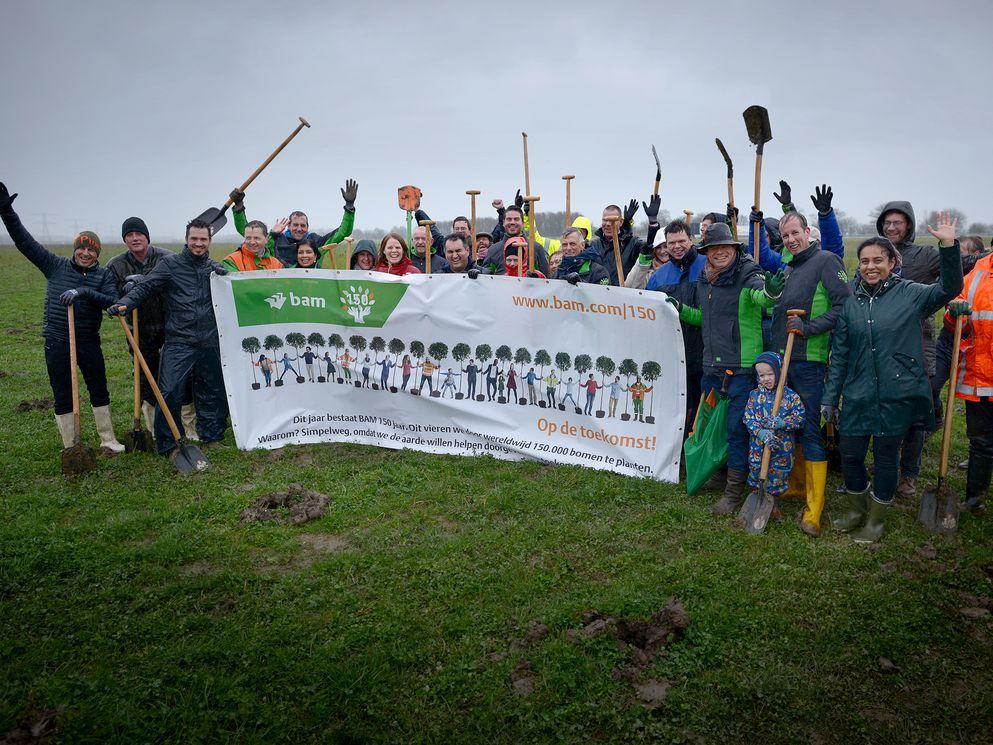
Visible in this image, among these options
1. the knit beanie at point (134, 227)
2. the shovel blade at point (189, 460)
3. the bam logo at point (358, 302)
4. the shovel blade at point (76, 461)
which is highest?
the knit beanie at point (134, 227)

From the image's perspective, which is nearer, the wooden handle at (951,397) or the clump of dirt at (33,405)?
the wooden handle at (951,397)

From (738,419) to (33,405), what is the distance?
372 inches

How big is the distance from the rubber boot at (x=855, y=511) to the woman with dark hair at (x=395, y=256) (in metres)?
5.31

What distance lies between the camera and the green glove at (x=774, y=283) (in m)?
5.84

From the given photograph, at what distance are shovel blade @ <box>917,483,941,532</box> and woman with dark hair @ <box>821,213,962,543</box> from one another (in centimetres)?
45

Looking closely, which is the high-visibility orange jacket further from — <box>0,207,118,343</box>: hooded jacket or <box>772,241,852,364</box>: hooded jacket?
<box>0,207,118,343</box>: hooded jacket

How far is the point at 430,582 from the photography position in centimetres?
511

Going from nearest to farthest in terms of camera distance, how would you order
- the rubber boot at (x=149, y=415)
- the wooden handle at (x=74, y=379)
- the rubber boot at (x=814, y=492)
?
the rubber boot at (x=814, y=492), the wooden handle at (x=74, y=379), the rubber boot at (x=149, y=415)

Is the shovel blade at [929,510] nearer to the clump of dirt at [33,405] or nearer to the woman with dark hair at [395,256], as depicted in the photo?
the woman with dark hair at [395,256]

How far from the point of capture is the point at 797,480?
6.62 meters

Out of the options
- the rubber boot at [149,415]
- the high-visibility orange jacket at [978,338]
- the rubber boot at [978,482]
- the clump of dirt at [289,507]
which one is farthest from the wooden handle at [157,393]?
the rubber boot at [978,482]

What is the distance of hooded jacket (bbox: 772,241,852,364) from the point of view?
5.85 meters

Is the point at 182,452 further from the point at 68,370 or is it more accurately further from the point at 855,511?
the point at 855,511

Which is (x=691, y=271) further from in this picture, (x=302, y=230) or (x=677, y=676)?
(x=302, y=230)
